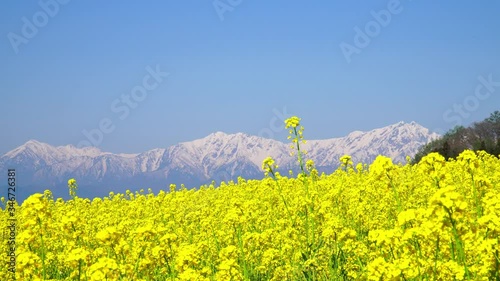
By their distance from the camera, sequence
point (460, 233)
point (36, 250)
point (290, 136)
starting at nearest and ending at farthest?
point (460, 233), point (290, 136), point (36, 250)

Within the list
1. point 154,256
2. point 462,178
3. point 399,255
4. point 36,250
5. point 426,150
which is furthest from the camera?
point 426,150

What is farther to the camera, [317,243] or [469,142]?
[469,142]

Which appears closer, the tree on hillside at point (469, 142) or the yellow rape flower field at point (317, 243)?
the yellow rape flower field at point (317, 243)

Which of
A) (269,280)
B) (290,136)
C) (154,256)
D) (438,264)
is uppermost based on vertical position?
(290,136)

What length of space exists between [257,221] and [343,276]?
3.08m

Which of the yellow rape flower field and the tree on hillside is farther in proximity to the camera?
the tree on hillside

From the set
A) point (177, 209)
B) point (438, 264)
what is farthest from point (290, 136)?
point (177, 209)

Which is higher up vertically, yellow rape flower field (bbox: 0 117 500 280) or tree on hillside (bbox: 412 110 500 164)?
tree on hillside (bbox: 412 110 500 164)

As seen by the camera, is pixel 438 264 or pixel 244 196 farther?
pixel 244 196

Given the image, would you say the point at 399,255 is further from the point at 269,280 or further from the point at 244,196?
the point at 244,196

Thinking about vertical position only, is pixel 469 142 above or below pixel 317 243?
above

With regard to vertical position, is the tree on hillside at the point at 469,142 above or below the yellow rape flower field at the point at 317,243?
above

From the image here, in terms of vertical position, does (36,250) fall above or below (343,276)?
above

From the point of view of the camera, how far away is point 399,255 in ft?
15.2
